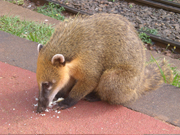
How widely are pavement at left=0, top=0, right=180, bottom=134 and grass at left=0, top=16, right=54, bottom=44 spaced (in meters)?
1.49

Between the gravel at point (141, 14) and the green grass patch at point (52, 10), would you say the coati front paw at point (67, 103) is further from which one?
the green grass patch at point (52, 10)

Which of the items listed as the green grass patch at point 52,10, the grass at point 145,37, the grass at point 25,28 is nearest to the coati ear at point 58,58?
the grass at point 25,28

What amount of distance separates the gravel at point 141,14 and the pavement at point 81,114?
10.2ft

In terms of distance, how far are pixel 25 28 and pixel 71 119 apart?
335cm

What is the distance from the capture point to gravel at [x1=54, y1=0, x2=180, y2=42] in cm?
629

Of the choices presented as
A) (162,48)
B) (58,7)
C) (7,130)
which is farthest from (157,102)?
(58,7)

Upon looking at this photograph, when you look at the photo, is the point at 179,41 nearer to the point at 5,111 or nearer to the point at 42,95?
the point at 42,95

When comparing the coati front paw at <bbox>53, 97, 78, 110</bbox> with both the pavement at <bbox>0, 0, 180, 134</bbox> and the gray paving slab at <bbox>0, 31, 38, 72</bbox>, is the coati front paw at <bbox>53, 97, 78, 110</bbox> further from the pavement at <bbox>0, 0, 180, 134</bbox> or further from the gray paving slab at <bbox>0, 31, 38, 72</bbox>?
the gray paving slab at <bbox>0, 31, 38, 72</bbox>

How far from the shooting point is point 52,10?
23.0 feet

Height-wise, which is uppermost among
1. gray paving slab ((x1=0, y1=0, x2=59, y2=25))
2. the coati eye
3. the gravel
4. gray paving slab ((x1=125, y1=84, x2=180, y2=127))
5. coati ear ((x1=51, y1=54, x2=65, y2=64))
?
the gravel

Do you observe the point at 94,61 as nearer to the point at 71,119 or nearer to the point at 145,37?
the point at 71,119

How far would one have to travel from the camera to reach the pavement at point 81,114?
9.16ft

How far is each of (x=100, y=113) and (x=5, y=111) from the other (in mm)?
1309

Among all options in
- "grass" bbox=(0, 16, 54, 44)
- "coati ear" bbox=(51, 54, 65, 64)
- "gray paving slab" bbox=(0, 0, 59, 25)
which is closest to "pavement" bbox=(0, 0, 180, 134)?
"coati ear" bbox=(51, 54, 65, 64)
